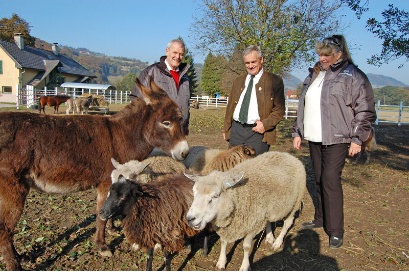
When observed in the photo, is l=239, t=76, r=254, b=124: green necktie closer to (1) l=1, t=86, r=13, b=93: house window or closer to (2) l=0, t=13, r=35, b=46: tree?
(1) l=1, t=86, r=13, b=93: house window

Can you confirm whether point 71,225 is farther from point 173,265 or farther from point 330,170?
point 330,170

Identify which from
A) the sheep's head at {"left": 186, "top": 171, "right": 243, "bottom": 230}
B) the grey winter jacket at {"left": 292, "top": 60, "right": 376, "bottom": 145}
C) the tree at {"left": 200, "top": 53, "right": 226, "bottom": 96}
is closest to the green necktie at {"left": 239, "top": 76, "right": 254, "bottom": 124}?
the grey winter jacket at {"left": 292, "top": 60, "right": 376, "bottom": 145}

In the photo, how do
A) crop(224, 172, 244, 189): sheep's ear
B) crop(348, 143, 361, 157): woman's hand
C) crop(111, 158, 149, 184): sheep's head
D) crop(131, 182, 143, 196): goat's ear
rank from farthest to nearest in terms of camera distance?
1. crop(348, 143, 361, 157): woman's hand
2. crop(111, 158, 149, 184): sheep's head
3. crop(224, 172, 244, 189): sheep's ear
4. crop(131, 182, 143, 196): goat's ear

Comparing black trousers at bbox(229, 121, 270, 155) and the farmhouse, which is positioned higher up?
the farmhouse

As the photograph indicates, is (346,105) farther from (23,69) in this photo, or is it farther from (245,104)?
(23,69)

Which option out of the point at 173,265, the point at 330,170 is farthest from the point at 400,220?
the point at 173,265

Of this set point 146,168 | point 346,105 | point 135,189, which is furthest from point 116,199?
point 346,105

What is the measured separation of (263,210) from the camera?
441 centimetres

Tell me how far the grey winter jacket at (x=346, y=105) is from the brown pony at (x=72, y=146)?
2.15m

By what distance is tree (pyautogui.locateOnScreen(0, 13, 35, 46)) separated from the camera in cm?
6103

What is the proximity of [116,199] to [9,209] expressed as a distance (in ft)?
4.05

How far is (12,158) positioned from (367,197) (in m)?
7.29

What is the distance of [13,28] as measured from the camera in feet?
202

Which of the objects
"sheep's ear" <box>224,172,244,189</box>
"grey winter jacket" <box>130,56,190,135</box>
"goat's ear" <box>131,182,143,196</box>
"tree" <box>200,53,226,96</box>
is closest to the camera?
"goat's ear" <box>131,182,143,196</box>
